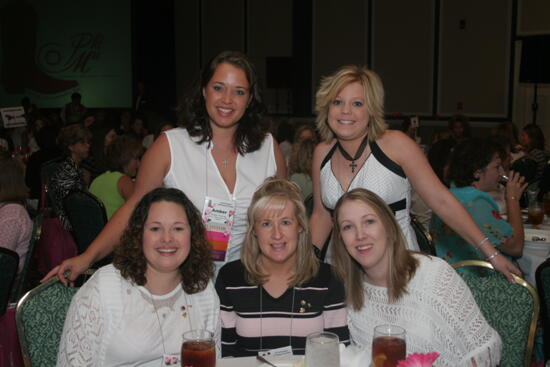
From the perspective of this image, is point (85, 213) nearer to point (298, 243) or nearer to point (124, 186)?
point (124, 186)

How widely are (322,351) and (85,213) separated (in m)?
2.90

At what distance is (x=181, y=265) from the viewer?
215 cm

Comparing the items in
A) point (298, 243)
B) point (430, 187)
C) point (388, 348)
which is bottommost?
point (388, 348)

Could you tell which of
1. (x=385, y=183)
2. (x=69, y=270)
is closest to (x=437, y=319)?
(x=385, y=183)

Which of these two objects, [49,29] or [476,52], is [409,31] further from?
[49,29]

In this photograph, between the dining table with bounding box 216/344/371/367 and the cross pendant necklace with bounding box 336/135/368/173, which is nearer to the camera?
the dining table with bounding box 216/344/371/367

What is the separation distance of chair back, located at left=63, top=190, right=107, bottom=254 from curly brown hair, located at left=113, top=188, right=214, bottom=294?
6.70ft

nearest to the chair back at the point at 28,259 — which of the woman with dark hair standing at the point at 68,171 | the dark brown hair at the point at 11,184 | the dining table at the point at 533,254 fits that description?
the dark brown hair at the point at 11,184

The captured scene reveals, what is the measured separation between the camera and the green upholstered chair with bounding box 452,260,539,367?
2285mm

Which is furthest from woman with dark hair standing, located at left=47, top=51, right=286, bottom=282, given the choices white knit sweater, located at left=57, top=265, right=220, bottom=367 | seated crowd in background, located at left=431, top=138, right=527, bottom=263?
seated crowd in background, located at left=431, top=138, right=527, bottom=263

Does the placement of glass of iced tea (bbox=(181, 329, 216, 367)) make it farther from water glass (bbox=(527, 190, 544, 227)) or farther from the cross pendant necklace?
water glass (bbox=(527, 190, 544, 227))

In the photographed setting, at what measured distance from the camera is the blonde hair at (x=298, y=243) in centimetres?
221

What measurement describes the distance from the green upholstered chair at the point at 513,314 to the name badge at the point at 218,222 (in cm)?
100

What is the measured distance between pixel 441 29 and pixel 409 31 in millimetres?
619
